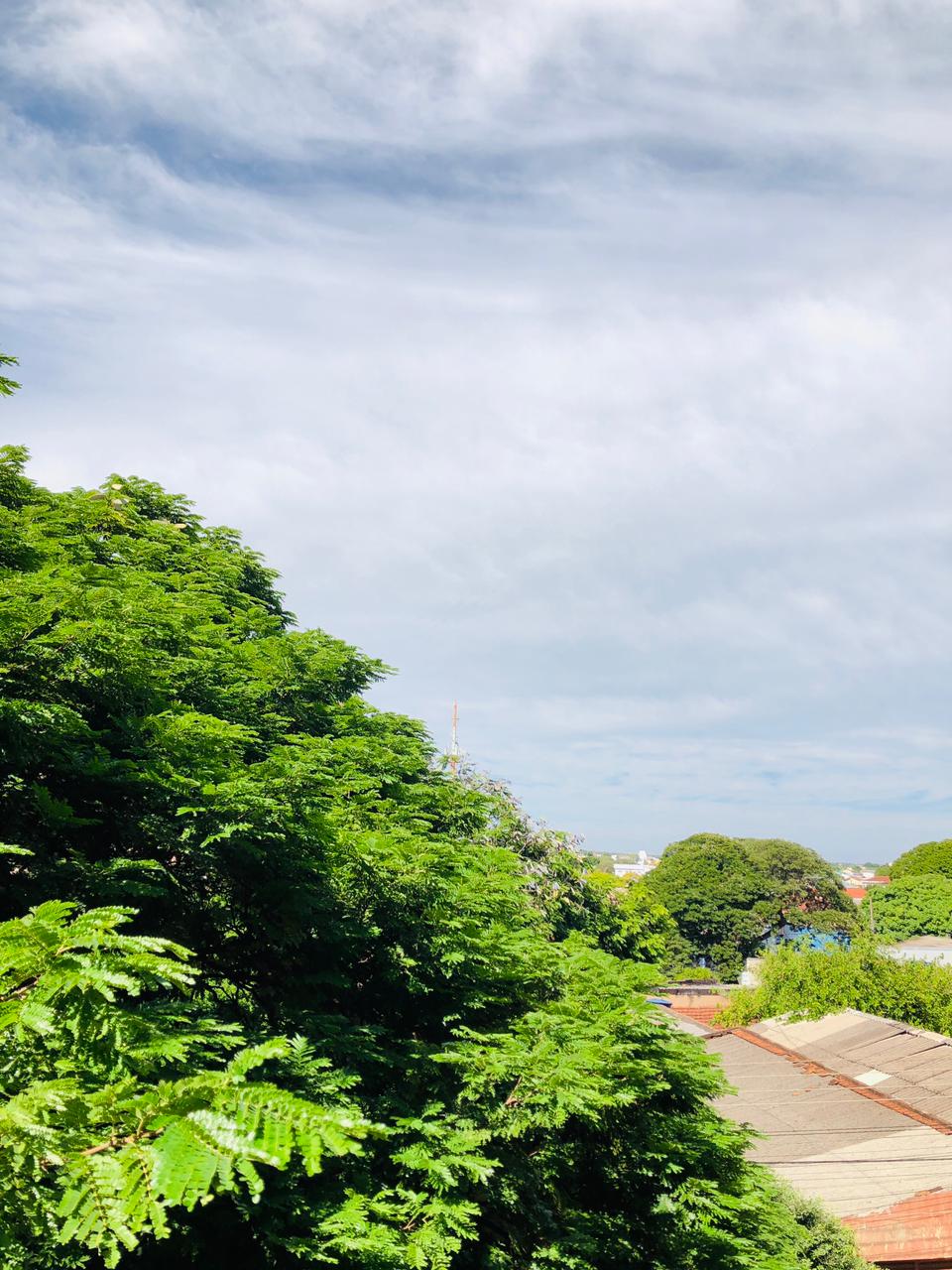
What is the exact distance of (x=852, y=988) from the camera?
34.4 metres

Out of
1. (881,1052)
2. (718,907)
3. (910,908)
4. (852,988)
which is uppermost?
(718,907)

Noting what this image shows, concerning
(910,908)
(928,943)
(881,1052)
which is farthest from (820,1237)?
(910,908)

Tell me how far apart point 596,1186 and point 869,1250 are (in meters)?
8.86

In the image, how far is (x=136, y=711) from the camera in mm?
7723

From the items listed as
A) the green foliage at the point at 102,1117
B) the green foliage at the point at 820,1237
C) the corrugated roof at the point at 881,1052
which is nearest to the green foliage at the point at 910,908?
the corrugated roof at the point at 881,1052

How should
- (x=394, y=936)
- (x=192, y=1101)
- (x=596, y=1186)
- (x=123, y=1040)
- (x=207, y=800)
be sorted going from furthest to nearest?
(x=596, y=1186), (x=394, y=936), (x=207, y=800), (x=123, y=1040), (x=192, y=1101)

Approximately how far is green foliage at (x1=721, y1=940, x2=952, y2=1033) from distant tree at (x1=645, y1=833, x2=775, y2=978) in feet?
95.1

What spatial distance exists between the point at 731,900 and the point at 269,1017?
213 feet

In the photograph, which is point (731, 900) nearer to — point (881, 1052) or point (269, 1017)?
point (881, 1052)

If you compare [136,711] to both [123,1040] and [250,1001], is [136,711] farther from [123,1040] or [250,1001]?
[123,1040]

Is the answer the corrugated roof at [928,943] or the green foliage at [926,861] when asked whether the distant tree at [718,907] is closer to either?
the corrugated roof at [928,943]

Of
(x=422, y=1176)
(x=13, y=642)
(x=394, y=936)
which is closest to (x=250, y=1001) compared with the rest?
(x=394, y=936)

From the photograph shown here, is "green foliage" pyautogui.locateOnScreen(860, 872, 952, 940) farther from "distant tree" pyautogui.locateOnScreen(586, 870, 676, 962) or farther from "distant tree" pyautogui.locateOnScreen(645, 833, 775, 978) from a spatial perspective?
"distant tree" pyautogui.locateOnScreen(586, 870, 676, 962)

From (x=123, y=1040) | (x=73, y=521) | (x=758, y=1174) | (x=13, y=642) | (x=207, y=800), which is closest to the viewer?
(x=123, y=1040)
